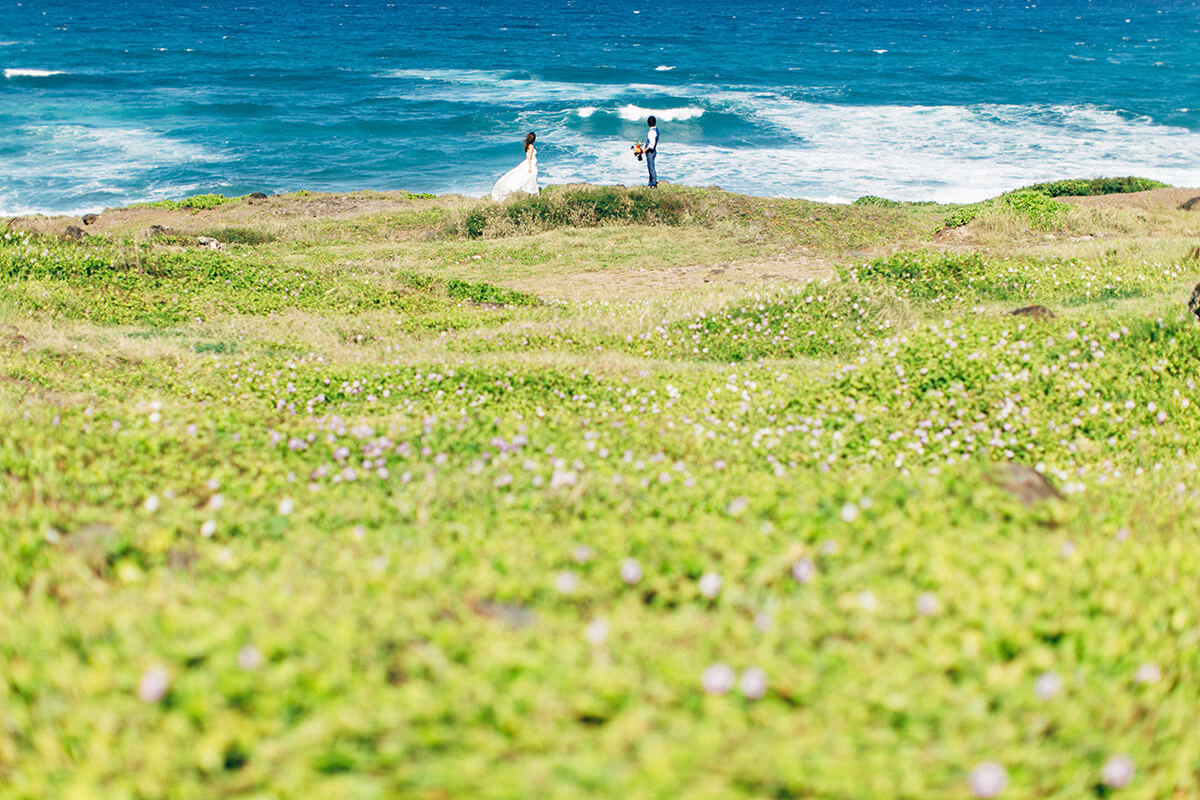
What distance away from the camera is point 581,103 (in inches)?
2288

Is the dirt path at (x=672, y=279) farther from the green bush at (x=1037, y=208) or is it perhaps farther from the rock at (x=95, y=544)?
the rock at (x=95, y=544)

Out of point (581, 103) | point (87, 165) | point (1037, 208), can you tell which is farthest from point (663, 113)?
point (1037, 208)

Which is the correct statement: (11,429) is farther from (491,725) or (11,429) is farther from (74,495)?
(491,725)

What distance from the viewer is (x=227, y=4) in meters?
116

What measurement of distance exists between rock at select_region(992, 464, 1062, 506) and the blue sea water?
34.2 meters

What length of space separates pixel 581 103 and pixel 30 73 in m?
46.0

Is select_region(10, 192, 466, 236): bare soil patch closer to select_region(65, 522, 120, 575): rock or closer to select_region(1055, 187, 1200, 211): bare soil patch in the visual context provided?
select_region(65, 522, 120, 575): rock

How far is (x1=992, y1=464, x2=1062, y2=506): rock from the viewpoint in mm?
4910

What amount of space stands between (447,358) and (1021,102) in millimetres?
60325

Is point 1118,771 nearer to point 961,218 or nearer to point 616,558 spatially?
point 616,558

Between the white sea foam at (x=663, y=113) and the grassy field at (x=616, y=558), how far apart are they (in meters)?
45.4

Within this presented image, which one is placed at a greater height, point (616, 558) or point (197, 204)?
point (197, 204)

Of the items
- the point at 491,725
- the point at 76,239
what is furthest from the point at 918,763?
the point at 76,239

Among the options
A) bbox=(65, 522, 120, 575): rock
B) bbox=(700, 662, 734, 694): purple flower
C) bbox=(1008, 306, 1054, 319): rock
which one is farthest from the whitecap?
bbox=(700, 662, 734, 694): purple flower
